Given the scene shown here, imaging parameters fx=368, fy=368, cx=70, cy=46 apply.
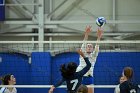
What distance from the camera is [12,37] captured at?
39.6 feet

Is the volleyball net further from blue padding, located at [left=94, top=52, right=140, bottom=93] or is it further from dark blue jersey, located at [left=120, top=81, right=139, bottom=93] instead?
dark blue jersey, located at [left=120, top=81, right=139, bottom=93]

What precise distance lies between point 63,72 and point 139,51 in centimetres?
604

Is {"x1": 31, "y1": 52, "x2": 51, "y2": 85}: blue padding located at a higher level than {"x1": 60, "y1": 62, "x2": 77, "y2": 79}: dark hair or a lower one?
lower

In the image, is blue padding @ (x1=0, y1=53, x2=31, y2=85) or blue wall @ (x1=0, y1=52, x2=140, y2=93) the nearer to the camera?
blue wall @ (x1=0, y1=52, x2=140, y2=93)

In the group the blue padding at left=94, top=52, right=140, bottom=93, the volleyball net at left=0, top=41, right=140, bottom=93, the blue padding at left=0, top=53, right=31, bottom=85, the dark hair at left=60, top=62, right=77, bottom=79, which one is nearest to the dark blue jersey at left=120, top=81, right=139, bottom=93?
the dark hair at left=60, top=62, right=77, bottom=79

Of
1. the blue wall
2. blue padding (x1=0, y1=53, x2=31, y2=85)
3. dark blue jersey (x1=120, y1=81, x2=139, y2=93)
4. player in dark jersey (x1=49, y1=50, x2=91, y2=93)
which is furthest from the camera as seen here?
blue padding (x1=0, y1=53, x2=31, y2=85)

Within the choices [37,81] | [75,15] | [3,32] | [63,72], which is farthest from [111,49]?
[63,72]

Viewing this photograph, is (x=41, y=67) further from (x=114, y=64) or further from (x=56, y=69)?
(x=114, y=64)

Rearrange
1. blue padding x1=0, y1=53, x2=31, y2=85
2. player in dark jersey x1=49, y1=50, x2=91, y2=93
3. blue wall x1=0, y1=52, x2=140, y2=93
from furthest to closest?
blue padding x1=0, y1=53, x2=31, y2=85, blue wall x1=0, y1=52, x2=140, y2=93, player in dark jersey x1=49, y1=50, x2=91, y2=93

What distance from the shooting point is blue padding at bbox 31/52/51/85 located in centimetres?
1091

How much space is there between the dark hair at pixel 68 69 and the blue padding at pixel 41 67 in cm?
530

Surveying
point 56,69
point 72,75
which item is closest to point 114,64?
point 56,69

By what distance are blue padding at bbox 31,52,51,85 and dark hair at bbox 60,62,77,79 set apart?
530 centimetres

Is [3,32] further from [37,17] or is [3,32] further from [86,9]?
[86,9]
